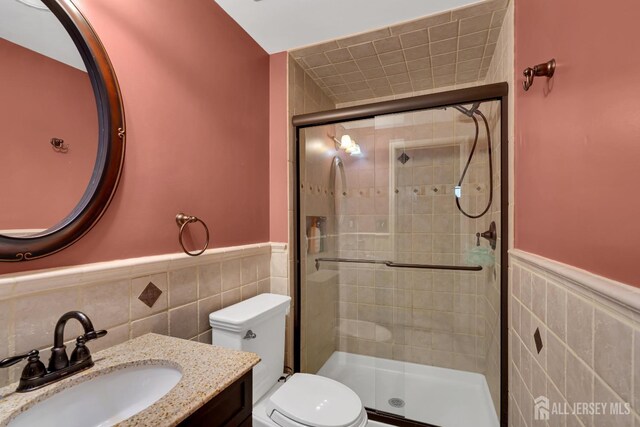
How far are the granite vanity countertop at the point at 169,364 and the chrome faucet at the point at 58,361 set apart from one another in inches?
0.8

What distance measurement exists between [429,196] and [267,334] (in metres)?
1.59

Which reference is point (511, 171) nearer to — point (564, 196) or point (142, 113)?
point (564, 196)

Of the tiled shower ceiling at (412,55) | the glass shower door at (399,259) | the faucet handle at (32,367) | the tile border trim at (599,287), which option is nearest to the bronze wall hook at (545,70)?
the tile border trim at (599,287)

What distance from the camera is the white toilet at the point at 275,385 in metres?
1.22

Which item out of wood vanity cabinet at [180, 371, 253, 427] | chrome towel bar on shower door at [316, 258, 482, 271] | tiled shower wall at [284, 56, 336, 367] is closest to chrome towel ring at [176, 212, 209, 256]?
wood vanity cabinet at [180, 371, 253, 427]

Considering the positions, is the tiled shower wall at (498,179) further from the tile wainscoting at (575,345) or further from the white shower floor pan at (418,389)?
the tile wainscoting at (575,345)

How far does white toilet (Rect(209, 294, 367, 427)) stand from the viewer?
1225mm

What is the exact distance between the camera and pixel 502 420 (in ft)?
4.83

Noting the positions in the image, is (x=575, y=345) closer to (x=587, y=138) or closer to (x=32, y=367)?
(x=587, y=138)

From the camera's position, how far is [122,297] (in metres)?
1.00

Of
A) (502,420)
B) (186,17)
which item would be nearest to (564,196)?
(502,420)

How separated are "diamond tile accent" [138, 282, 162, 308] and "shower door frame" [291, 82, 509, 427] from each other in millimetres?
974

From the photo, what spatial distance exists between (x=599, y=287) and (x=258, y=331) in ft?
4.27

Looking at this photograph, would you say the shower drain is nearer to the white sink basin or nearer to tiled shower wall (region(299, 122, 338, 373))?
tiled shower wall (region(299, 122, 338, 373))
